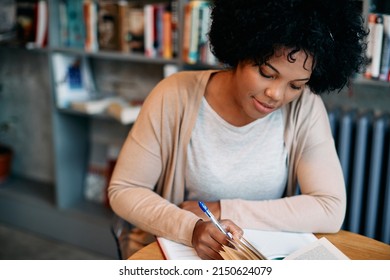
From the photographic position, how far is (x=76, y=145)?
2867 millimetres

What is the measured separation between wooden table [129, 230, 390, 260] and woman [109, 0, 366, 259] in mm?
40

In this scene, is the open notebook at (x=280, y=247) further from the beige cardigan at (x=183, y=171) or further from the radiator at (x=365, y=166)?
the radiator at (x=365, y=166)

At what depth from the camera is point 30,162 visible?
10.8 feet

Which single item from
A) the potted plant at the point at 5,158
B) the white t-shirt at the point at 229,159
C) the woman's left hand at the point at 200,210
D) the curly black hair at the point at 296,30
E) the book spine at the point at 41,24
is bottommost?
the potted plant at the point at 5,158

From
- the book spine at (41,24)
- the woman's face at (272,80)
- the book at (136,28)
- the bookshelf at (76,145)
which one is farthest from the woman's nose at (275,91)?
the book spine at (41,24)

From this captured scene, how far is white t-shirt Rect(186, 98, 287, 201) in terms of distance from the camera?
1367mm

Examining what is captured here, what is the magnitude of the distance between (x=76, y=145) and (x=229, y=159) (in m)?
1.67

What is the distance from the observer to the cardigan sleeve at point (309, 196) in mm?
1216

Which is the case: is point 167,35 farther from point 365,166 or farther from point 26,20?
point 365,166

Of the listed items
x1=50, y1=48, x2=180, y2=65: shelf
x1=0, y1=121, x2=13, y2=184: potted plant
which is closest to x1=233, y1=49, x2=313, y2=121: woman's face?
x1=50, y1=48, x2=180, y2=65: shelf

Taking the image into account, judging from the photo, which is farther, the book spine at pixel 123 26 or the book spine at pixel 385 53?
the book spine at pixel 123 26

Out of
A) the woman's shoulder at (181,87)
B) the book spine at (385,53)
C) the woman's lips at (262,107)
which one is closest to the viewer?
the woman's lips at (262,107)

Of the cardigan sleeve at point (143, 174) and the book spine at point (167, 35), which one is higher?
the book spine at point (167, 35)

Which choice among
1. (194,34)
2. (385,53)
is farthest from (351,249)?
(194,34)
